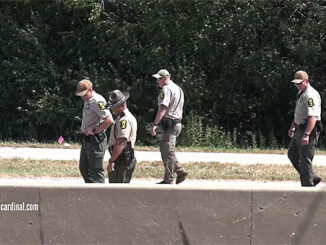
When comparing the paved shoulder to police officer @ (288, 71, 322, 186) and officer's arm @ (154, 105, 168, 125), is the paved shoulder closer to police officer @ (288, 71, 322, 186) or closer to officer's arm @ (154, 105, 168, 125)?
officer's arm @ (154, 105, 168, 125)

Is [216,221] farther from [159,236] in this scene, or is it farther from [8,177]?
[8,177]

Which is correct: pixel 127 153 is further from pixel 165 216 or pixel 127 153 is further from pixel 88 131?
pixel 165 216

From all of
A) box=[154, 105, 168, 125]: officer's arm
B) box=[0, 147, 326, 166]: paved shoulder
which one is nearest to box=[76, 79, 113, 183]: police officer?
box=[154, 105, 168, 125]: officer's arm

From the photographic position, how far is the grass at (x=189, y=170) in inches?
393

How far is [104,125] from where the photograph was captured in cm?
706

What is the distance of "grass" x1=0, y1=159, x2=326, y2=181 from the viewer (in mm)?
9983

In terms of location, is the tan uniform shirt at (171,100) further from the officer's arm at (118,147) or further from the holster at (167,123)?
the officer's arm at (118,147)

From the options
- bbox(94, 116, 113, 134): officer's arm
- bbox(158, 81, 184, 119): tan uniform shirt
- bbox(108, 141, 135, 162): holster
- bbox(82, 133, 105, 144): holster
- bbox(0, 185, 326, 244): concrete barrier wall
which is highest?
bbox(158, 81, 184, 119): tan uniform shirt

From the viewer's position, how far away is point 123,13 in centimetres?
1822

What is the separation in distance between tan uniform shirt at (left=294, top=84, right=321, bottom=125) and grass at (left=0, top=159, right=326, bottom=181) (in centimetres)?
227

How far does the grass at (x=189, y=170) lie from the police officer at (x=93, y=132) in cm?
287

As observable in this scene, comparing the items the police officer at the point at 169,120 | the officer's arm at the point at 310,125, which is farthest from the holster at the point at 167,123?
the officer's arm at the point at 310,125

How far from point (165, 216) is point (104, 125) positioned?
179cm

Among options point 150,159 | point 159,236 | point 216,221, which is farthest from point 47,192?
point 150,159
